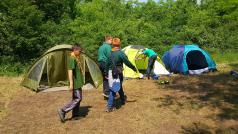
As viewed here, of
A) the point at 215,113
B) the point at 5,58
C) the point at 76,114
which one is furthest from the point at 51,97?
the point at 5,58

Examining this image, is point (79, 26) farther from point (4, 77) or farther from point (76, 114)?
point (76, 114)

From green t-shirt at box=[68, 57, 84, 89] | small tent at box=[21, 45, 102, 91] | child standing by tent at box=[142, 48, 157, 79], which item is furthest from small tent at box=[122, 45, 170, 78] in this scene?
green t-shirt at box=[68, 57, 84, 89]

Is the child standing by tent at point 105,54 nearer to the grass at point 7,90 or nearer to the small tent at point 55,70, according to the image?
the small tent at point 55,70

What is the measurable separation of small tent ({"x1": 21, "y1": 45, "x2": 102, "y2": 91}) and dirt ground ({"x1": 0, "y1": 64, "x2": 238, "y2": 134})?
1.88 ft

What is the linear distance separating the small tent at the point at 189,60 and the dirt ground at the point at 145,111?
160 cm

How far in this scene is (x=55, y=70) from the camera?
1430cm

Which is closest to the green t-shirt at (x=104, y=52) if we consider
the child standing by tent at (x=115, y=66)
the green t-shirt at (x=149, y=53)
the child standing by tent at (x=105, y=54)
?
the child standing by tent at (x=105, y=54)

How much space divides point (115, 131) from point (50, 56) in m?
6.13

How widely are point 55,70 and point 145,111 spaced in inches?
213

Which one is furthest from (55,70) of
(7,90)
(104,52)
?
(104,52)

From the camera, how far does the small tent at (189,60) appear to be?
50.0ft

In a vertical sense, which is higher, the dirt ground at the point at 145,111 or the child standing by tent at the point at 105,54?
the child standing by tent at the point at 105,54

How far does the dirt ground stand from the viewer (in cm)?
870

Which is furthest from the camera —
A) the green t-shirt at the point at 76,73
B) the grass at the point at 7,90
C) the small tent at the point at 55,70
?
the small tent at the point at 55,70
